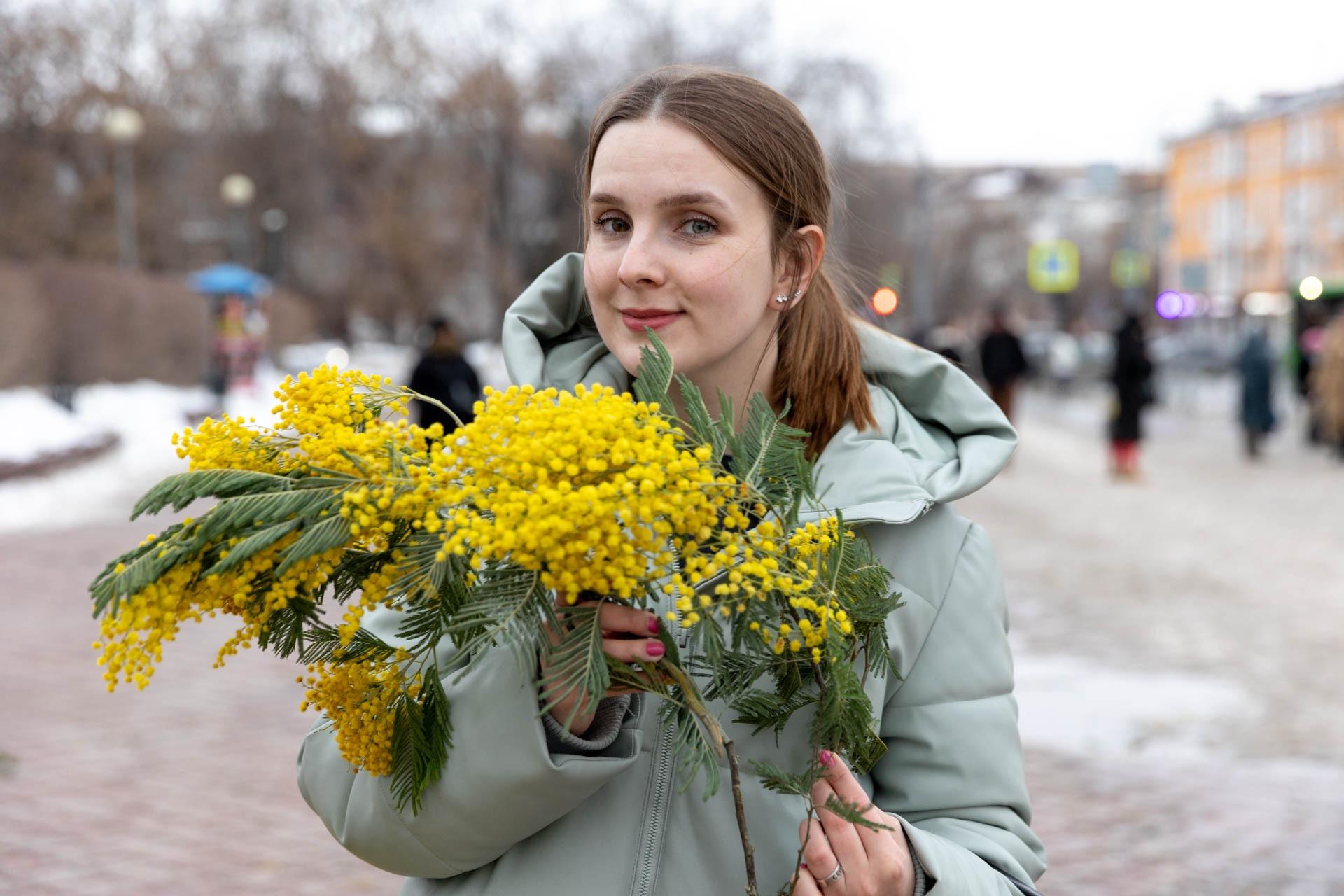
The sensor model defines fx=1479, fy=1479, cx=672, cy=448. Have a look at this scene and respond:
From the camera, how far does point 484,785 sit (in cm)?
176

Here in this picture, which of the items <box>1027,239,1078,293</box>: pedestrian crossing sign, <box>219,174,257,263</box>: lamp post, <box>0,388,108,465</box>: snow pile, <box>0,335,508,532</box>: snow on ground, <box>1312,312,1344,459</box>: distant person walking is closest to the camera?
<box>0,335,508,532</box>: snow on ground

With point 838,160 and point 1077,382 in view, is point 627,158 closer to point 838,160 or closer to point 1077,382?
point 838,160

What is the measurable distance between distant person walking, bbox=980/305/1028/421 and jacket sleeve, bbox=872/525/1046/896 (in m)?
18.6

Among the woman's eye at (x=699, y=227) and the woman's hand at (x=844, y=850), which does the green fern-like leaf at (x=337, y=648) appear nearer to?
the woman's hand at (x=844, y=850)

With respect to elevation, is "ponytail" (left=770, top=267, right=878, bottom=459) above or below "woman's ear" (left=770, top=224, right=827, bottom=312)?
below

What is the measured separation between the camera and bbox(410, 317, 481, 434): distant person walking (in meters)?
12.1

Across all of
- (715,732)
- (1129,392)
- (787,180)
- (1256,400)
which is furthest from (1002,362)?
(715,732)

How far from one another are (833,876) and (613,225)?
870 millimetres

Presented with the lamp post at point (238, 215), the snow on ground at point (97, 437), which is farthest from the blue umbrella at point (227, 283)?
the lamp post at point (238, 215)

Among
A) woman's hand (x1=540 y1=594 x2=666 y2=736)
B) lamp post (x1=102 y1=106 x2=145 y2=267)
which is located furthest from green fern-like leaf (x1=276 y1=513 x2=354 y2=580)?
lamp post (x1=102 y1=106 x2=145 y2=267)

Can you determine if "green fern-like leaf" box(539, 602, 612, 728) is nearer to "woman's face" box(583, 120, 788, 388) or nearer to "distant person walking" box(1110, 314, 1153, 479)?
"woman's face" box(583, 120, 788, 388)

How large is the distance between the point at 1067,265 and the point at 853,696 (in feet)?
107

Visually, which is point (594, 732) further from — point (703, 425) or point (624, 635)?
point (703, 425)

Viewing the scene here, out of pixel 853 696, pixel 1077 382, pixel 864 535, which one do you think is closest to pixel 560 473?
pixel 853 696
